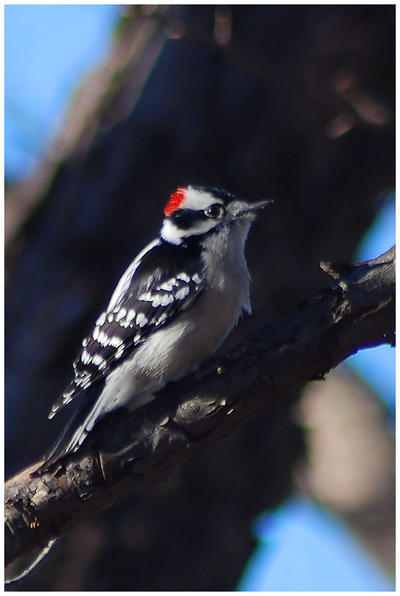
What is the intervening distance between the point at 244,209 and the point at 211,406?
1.32 m

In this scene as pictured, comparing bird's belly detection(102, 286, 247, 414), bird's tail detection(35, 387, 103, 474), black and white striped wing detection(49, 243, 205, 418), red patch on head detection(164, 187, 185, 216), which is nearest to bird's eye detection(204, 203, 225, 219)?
red patch on head detection(164, 187, 185, 216)

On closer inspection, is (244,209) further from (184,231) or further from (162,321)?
(162,321)

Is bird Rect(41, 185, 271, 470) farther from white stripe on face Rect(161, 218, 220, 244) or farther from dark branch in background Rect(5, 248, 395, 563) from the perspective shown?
dark branch in background Rect(5, 248, 395, 563)

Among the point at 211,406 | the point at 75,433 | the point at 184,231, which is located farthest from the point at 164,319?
the point at 211,406

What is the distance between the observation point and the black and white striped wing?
3619 mm

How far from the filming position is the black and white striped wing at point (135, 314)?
3.62 m

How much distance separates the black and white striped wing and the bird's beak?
32 centimetres

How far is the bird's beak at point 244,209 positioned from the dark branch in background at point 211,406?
96 centimetres

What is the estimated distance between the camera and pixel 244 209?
4020mm

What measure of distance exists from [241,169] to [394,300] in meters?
2.21

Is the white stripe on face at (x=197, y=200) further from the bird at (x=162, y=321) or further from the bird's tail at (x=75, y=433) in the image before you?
the bird's tail at (x=75, y=433)

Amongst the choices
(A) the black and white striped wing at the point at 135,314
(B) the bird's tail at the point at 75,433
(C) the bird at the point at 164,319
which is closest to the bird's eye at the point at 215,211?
(C) the bird at the point at 164,319

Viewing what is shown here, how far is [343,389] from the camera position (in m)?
7.70

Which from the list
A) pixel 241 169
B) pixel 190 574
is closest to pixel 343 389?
pixel 190 574
